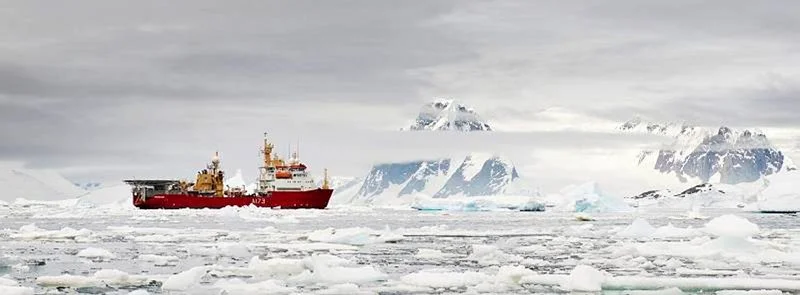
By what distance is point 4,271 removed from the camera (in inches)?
754

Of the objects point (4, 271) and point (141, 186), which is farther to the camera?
point (141, 186)

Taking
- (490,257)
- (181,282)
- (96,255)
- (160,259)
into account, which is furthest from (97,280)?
(490,257)

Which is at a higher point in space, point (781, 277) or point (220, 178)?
point (220, 178)

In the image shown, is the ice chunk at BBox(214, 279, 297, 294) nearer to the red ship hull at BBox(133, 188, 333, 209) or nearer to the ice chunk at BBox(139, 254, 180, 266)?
the ice chunk at BBox(139, 254, 180, 266)

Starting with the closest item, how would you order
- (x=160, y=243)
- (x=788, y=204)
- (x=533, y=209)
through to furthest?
(x=160, y=243)
(x=788, y=204)
(x=533, y=209)

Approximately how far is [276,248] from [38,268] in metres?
8.28

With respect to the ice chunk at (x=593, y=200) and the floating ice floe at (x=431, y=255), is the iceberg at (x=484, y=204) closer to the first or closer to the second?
the ice chunk at (x=593, y=200)

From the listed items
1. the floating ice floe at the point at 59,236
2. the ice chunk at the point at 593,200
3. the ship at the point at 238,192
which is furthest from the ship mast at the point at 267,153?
the floating ice floe at the point at 59,236

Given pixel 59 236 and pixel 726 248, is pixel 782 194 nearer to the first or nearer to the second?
pixel 726 248

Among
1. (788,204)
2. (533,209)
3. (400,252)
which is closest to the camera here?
(400,252)

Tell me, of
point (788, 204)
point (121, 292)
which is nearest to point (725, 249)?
point (121, 292)

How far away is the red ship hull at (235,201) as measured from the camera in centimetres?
9000

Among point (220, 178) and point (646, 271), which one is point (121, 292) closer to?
point (646, 271)

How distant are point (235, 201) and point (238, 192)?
7.42 ft
